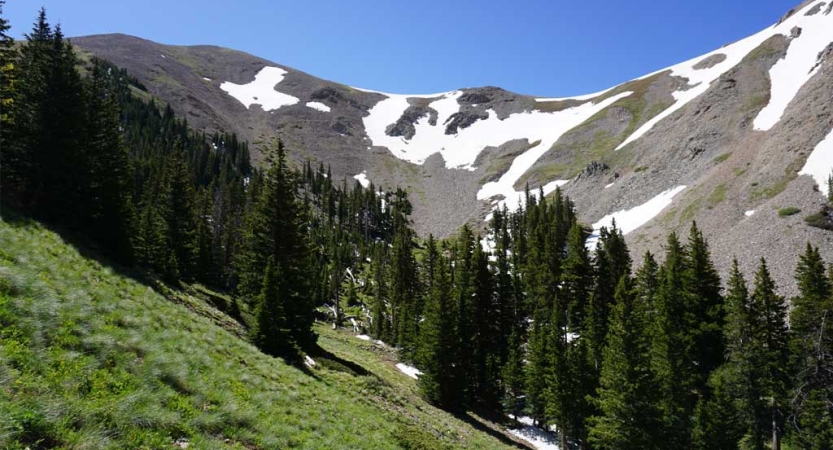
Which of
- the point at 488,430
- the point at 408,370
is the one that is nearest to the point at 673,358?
the point at 488,430

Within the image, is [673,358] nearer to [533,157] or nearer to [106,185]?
[106,185]

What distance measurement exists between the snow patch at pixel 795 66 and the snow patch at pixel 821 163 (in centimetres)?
2079

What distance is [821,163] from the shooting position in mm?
65438

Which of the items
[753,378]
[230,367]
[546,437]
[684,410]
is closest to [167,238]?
[230,367]

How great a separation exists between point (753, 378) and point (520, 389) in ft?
66.2

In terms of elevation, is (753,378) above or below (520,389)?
above

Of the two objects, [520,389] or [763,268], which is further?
[520,389]

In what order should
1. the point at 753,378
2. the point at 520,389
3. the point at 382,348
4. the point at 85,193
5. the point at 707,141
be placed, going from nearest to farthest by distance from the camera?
the point at 85,193
the point at 753,378
the point at 520,389
the point at 382,348
the point at 707,141

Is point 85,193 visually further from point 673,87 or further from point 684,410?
point 673,87

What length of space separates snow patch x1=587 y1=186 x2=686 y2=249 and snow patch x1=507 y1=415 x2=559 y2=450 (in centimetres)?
5377

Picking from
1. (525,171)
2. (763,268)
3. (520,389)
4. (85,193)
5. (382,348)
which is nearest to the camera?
(85,193)

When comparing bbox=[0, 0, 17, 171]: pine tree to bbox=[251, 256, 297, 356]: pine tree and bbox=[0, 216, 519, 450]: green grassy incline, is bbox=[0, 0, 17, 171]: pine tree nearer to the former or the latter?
bbox=[0, 216, 519, 450]: green grassy incline

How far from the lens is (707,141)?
97.4 metres

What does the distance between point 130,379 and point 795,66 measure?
148039 mm
